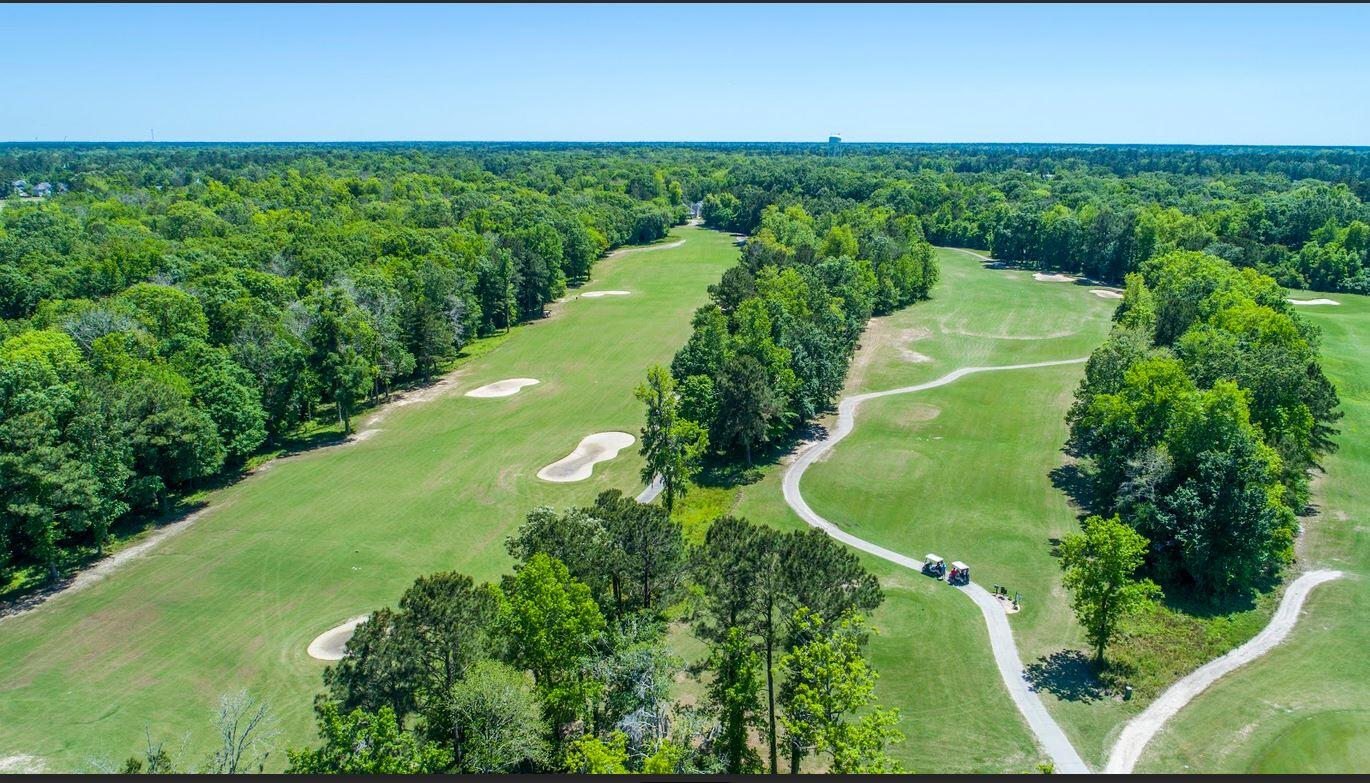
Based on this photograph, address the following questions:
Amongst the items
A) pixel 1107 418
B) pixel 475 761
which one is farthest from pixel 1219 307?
pixel 475 761

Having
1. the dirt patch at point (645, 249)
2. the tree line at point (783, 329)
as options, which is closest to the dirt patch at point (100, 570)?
the tree line at point (783, 329)

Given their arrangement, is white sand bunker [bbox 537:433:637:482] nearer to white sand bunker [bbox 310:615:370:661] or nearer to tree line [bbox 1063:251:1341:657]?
white sand bunker [bbox 310:615:370:661]

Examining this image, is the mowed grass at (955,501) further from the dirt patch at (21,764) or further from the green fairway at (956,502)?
the dirt patch at (21,764)

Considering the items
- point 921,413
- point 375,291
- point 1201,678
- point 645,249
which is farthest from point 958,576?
point 645,249

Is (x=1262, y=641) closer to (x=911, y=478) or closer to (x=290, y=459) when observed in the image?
(x=911, y=478)

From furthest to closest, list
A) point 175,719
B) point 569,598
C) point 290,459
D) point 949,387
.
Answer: point 949,387 → point 290,459 → point 175,719 → point 569,598

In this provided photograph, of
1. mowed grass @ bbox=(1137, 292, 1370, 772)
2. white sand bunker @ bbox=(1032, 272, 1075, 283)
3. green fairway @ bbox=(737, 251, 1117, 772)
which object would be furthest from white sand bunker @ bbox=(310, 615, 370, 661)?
white sand bunker @ bbox=(1032, 272, 1075, 283)
